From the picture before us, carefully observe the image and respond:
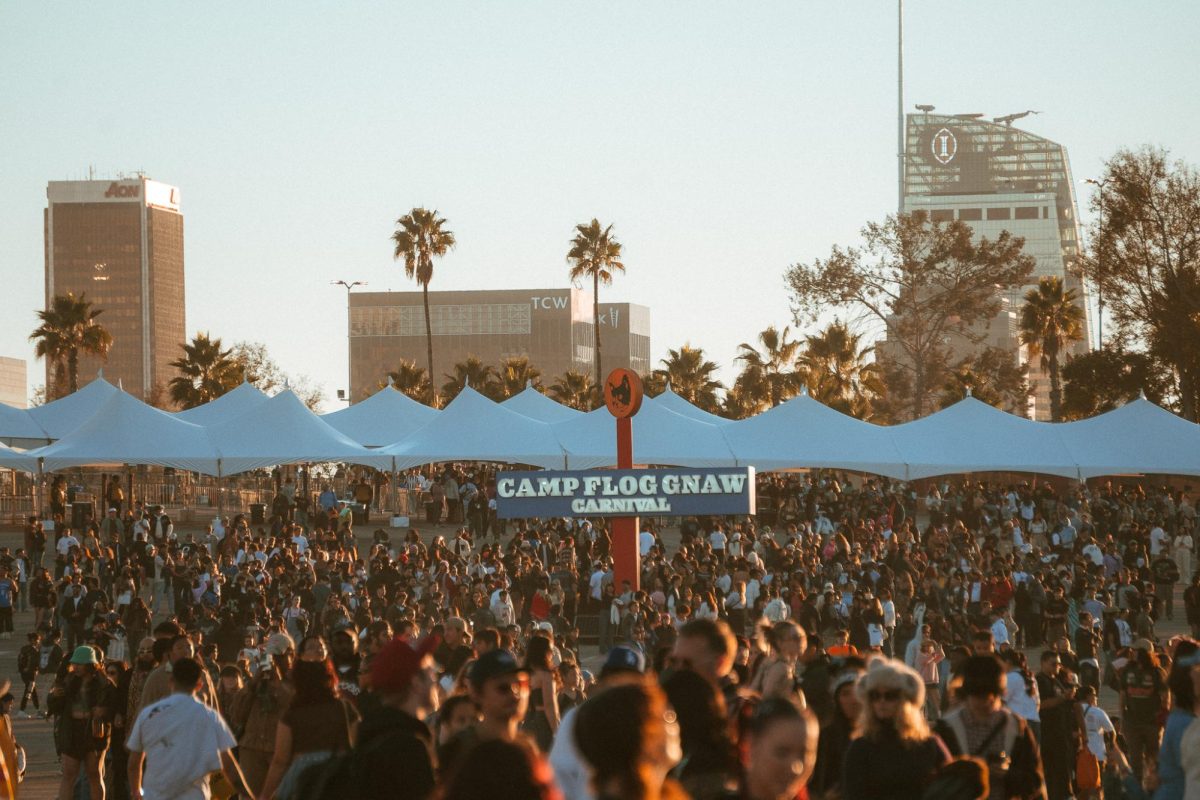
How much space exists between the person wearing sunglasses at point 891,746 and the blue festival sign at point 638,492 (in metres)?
17.4

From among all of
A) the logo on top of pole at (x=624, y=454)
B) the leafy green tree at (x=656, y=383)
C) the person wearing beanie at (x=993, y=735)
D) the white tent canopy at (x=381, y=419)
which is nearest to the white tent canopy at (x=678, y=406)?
the white tent canopy at (x=381, y=419)

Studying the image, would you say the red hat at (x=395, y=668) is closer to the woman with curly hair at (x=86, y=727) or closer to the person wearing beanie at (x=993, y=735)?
the person wearing beanie at (x=993, y=735)

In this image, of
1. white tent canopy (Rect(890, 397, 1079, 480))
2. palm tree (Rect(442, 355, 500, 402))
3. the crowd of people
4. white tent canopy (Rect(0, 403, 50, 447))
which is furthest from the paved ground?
palm tree (Rect(442, 355, 500, 402))

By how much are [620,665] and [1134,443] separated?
32.2 m

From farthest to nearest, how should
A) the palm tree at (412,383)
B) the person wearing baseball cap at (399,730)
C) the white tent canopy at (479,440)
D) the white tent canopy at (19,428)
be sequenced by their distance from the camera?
the palm tree at (412,383) → the white tent canopy at (19,428) → the white tent canopy at (479,440) → the person wearing baseball cap at (399,730)

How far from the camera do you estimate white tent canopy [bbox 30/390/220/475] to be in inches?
1356

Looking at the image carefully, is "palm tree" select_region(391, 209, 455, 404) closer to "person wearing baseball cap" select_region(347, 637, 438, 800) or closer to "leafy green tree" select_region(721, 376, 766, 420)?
"leafy green tree" select_region(721, 376, 766, 420)

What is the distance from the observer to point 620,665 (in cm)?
663

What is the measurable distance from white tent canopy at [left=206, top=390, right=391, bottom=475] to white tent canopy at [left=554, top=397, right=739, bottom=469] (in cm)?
Result: 443

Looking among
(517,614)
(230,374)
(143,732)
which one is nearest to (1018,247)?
(230,374)

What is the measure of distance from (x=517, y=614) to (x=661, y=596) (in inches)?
149

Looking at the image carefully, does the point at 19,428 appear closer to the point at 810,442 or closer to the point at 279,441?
the point at 279,441

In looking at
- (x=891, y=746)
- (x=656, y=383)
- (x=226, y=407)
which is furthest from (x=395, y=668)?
(x=656, y=383)

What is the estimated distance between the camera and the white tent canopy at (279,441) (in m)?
35.3
